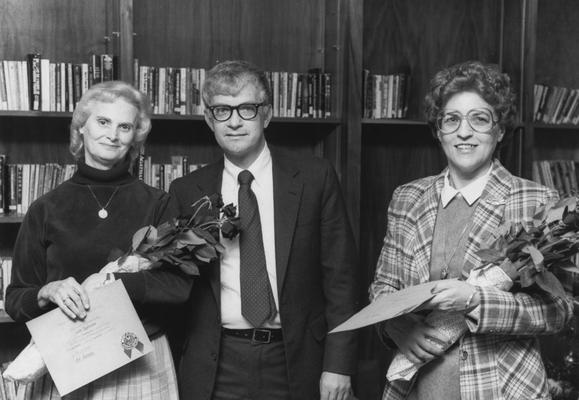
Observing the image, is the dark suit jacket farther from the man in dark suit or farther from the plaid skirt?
the plaid skirt

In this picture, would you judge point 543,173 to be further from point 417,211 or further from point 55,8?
point 55,8

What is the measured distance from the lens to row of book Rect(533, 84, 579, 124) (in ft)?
13.2

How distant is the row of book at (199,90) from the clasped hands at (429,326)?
1.68 meters

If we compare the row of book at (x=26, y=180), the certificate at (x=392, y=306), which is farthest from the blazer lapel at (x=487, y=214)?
the row of book at (x=26, y=180)

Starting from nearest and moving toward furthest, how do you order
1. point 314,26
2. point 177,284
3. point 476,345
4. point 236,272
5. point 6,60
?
point 476,345
point 177,284
point 236,272
point 6,60
point 314,26

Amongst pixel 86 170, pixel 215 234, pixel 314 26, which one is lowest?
pixel 215 234

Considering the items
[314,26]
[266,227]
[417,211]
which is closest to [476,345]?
[417,211]

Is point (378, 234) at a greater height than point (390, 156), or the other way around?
point (390, 156)

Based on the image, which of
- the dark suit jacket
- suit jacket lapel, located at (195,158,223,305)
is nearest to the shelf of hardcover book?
the dark suit jacket

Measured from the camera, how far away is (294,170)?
2416 millimetres

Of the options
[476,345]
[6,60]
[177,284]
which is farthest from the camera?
[6,60]

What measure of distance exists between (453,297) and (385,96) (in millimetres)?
2112

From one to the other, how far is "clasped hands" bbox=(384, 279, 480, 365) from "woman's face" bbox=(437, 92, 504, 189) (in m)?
0.40

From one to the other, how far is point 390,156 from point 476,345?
221 centimetres
